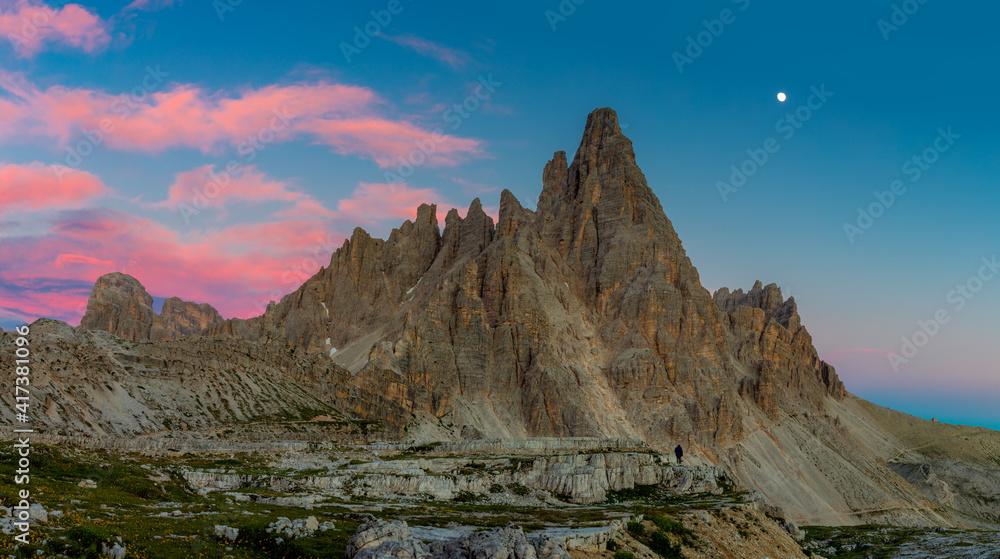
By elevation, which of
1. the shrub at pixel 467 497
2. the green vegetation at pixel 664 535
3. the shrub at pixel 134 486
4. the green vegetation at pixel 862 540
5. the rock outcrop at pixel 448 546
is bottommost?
the green vegetation at pixel 862 540

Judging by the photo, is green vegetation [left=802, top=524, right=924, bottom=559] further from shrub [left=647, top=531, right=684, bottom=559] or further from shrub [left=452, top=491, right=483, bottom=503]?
shrub [left=647, top=531, right=684, bottom=559]

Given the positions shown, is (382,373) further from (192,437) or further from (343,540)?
(343,540)

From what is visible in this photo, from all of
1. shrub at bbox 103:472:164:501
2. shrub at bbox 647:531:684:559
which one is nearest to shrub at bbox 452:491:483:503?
shrub at bbox 647:531:684:559

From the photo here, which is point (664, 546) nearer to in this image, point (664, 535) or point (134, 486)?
point (664, 535)

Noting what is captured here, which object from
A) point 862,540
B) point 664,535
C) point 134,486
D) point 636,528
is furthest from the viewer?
point 862,540

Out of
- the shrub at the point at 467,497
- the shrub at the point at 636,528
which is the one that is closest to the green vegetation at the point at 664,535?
the shrub at the point at 636,528

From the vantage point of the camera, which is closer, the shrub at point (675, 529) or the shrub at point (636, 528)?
the shrub at point (636, 528)

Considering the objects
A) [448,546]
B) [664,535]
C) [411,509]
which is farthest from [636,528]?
[411,509]

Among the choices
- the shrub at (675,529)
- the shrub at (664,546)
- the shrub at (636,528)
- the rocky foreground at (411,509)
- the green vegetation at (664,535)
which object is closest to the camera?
the rocky foreground at (411,509)

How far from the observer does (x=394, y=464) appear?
83.9 metres

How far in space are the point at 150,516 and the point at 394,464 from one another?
168 ft

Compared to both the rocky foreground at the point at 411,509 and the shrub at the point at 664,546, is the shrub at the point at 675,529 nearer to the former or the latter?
the rocky foreground at the point at 411,509

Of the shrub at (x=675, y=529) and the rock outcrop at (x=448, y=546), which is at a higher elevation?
the rock outcrop at (x=448, y=546)

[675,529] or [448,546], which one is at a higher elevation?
[448,546]
